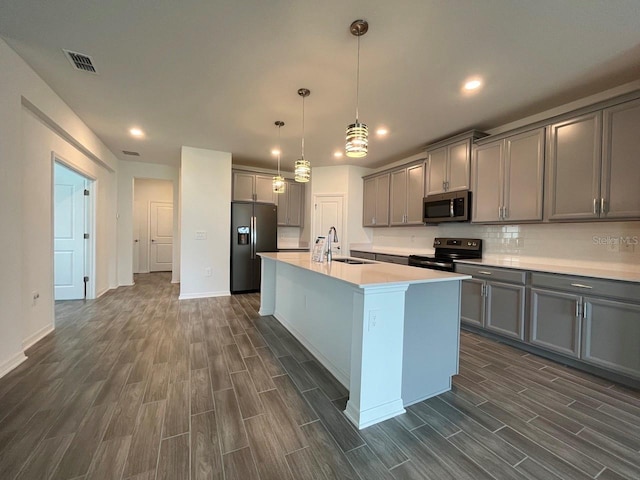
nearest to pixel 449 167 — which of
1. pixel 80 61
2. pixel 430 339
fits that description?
pixel 430 339

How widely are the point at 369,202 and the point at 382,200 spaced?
0.39 m

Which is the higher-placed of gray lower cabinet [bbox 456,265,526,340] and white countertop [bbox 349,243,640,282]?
white countertop [bbox 349,243,640,282]

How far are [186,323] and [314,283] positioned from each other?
1.96m

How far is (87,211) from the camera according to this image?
4.39 metres

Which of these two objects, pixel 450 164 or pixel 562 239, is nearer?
pixel 562 239

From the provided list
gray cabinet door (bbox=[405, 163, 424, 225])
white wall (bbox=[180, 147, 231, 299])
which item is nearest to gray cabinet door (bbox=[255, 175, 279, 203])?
white wall (bbox=[180, 147, 231, 299])

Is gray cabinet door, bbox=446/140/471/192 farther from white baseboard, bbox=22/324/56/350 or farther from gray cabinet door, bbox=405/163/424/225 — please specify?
white baseboard, bbox=22/324/56/350

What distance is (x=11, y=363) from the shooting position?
2.20 m

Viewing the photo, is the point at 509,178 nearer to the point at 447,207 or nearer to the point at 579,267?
the point at 447,207

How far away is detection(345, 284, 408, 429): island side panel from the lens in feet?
5.33

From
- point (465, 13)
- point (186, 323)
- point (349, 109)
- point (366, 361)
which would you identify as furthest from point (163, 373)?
point (465, 13)

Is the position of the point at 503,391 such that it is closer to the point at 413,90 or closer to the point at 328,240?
the point at 328,240

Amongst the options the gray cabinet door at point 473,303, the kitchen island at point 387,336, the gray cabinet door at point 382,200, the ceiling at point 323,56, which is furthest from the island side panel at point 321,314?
the gray cabinet door at point 382,200

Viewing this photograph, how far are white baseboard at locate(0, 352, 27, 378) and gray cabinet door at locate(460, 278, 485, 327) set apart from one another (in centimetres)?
429
